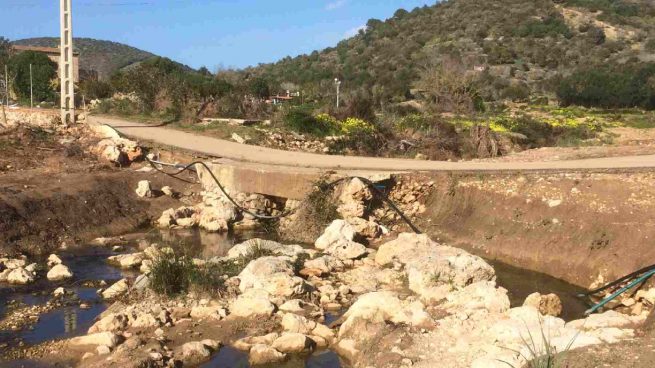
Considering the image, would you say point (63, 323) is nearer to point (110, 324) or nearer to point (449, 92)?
point (110, 324)

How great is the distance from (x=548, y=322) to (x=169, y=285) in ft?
16.3

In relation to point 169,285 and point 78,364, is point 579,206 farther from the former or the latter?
point 78,364

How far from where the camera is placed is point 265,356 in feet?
24.0

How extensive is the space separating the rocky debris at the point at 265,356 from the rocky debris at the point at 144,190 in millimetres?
8903

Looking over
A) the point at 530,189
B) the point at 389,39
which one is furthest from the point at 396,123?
the point at 389,39

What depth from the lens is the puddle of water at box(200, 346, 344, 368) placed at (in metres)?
7.27

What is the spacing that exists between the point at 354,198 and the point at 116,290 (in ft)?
17.0

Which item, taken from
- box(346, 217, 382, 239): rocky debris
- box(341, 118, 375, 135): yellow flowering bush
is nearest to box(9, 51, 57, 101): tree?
box(341, 118, 375, 135): yellow flowering bush

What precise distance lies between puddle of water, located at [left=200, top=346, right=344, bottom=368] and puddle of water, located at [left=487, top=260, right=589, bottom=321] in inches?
119

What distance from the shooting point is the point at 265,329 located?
8.14m

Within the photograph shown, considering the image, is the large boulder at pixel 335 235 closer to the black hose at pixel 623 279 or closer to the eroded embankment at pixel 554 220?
the eroded embankment at pixel 554 220

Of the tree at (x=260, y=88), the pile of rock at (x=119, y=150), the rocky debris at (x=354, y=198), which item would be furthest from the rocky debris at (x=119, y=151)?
the tree at (x=260, y=88)

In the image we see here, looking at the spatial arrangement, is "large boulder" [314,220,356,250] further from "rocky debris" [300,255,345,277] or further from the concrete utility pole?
the concrete utility pole

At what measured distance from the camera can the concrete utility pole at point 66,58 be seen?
65.0 ft
